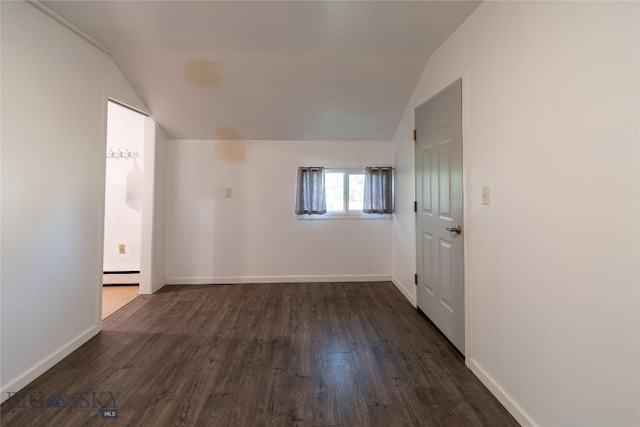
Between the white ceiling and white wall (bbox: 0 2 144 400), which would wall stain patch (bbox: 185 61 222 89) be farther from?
white wall (bbox: 0 2 144 400)

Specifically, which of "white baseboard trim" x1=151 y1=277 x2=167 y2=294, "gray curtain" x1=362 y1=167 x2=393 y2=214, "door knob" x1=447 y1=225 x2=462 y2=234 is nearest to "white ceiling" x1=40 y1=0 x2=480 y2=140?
"gray curtain" x1=362 y1=167 x2=393 y2=214

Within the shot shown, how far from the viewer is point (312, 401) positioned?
152 centimetres

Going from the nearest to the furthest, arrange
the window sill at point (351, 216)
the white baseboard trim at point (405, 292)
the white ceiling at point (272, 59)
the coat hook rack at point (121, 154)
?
the white ceiling at point (272, 59) → the white baseboard trim at point (405, 292) → the coat hook rack at point (121, 154) → the window sill at point (351, 216)

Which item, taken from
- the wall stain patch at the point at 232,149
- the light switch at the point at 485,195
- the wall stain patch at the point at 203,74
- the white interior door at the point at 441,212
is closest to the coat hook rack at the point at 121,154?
the wall stain patch at the point at 232,149

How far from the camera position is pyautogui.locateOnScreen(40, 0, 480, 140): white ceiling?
1831 millimetres

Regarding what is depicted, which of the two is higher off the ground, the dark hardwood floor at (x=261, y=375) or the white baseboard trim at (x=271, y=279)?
the white baseboard trim at (x=271, y=279)

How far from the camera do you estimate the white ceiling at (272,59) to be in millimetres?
1831

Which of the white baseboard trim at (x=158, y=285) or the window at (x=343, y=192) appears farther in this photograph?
the window at (x=343, y=192)

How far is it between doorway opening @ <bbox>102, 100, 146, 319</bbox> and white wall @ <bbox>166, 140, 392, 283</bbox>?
46 cm

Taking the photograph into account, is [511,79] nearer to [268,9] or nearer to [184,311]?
[268,9]

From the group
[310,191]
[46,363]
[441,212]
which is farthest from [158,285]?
[441,212]

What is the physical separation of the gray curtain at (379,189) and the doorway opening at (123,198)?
2987 mm

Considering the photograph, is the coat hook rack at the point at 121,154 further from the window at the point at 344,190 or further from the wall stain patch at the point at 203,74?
the window at the point at 344,190

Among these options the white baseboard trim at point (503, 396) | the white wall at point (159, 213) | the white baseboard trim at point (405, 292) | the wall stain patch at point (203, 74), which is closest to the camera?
the white baseboard trim at point (503, 396)
